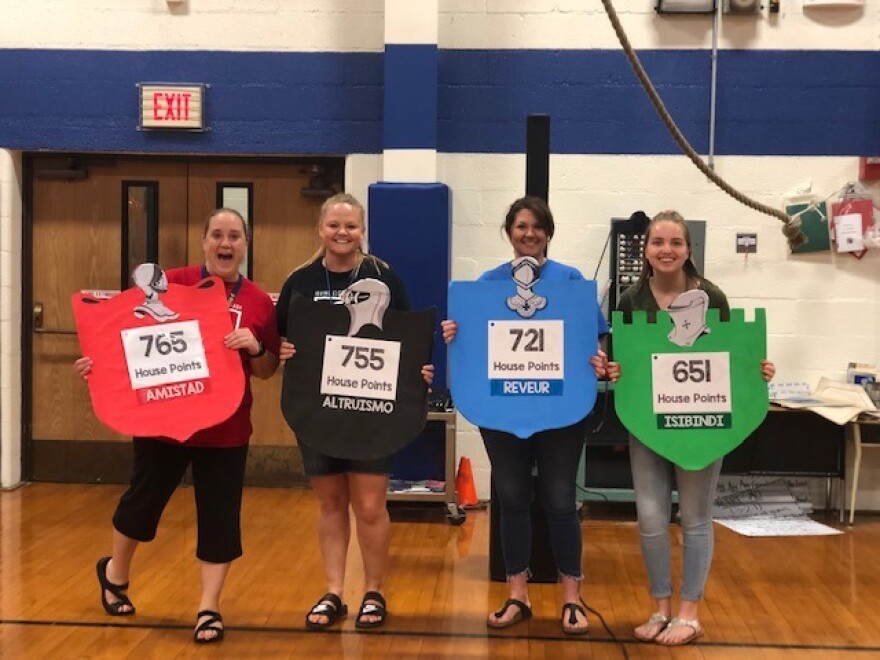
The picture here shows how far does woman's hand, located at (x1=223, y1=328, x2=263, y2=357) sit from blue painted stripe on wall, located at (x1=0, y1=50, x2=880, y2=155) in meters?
2.24

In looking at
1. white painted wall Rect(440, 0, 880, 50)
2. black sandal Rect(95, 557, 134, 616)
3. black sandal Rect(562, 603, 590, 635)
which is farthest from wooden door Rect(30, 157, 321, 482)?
black sandal Rect(562, 603, 590, 635)

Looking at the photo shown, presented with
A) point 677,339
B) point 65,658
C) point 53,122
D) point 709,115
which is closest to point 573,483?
point 677,339

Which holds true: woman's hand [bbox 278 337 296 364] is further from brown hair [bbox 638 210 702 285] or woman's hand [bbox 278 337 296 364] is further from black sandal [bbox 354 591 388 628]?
brown hair [bbox 638 210 702 285]

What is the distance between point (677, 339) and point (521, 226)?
59 cm

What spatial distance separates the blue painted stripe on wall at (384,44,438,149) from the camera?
16.4ft

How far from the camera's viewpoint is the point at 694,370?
3.09 meters

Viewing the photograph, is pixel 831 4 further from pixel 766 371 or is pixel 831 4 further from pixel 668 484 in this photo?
pixel 668 484

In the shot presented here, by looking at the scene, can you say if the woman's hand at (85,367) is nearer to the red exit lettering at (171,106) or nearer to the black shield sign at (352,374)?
the black shield sign at (352,374)

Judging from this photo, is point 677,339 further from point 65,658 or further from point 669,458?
point 65,658

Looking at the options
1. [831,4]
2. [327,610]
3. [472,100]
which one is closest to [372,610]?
[327,610]

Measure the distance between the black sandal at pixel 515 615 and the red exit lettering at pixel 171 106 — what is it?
312 centimetres

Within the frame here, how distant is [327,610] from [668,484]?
114 centimetres

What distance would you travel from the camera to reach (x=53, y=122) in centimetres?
527

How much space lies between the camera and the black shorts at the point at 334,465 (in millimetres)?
3133
